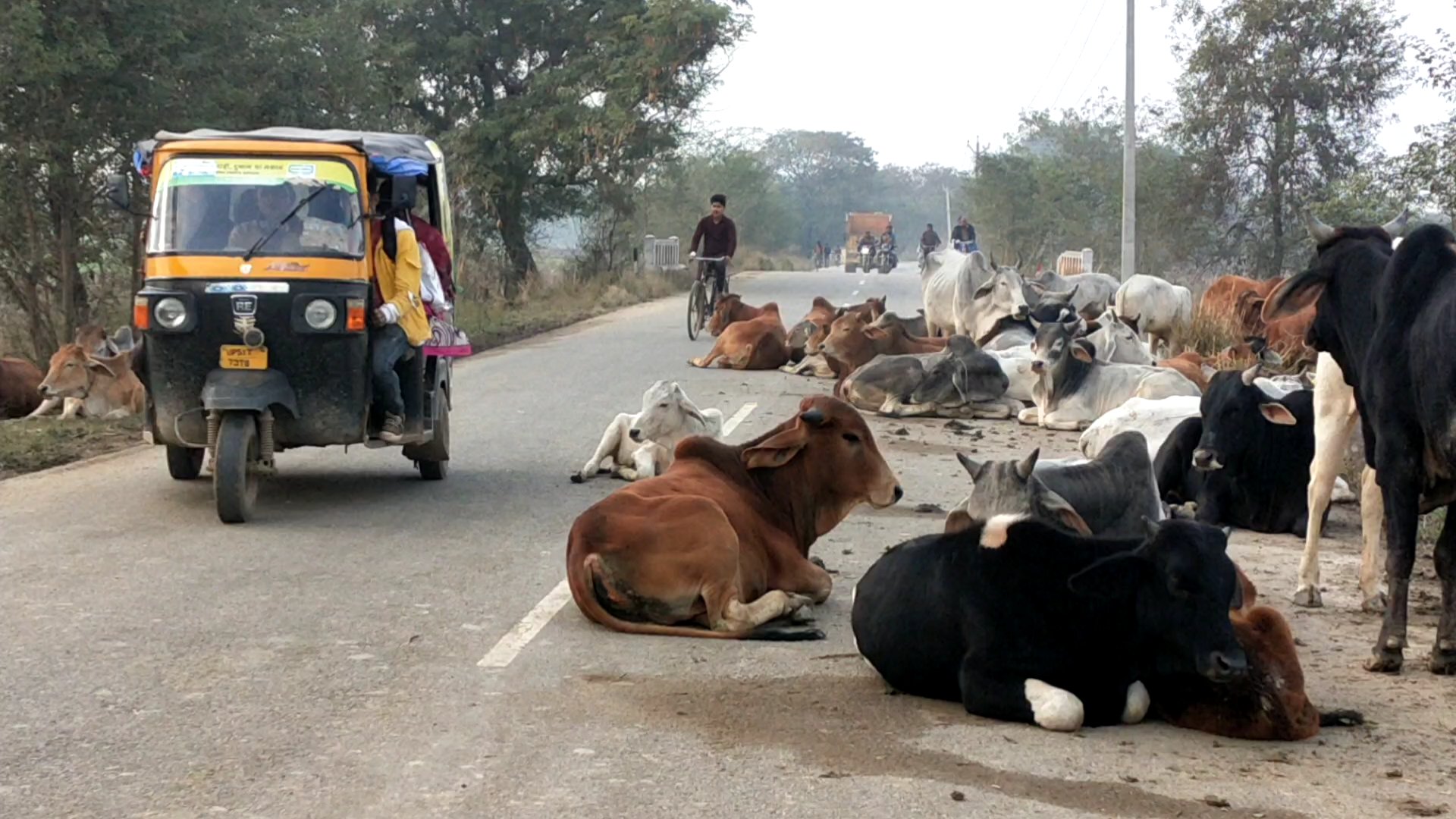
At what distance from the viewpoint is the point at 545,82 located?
120 ft

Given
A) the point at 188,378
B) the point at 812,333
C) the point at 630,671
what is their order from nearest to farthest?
the point at 630,671 < the point at 188,378 < the point at 812,333

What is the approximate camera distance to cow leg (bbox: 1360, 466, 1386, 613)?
797cm

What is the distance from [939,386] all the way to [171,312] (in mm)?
8394

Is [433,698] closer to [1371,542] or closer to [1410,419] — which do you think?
[1410,419]

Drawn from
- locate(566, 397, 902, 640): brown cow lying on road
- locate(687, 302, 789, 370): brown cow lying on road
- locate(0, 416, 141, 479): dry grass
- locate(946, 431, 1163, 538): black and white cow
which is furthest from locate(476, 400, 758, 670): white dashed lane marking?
locate(687, 302, 789, 370): brown cow lying on road

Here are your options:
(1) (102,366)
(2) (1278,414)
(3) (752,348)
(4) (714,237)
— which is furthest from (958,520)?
(4) (714,237)

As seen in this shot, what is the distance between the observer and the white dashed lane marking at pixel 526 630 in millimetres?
6938

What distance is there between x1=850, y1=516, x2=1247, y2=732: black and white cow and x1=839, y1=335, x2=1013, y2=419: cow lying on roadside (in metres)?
10.2

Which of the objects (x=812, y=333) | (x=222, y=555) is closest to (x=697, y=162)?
(x=812, y=333)

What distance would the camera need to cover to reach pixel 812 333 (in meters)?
20.7

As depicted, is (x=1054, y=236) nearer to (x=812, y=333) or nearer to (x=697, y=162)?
(x=697, y=162)

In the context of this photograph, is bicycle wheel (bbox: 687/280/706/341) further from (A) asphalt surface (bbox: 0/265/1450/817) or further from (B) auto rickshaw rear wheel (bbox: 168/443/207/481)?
(A) asphalt surface (bbox: 0/265/1450/817)

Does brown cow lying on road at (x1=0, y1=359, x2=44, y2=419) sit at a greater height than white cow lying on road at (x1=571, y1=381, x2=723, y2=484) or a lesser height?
lesser

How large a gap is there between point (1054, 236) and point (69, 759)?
52187mm
